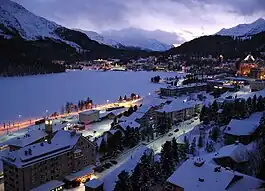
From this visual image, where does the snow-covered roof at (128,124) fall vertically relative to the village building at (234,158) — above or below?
below

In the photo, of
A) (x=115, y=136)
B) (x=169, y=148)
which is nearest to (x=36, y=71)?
(x=115, y=136)

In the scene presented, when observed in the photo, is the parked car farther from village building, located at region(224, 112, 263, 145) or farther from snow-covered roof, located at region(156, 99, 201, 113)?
snow-covered roof, located at region(156, 99, 201, 113)

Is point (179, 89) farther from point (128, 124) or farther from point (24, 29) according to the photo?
point (24, 29)

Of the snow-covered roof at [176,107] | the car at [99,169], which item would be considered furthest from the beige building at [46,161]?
the snow-covered roof at [176,107]

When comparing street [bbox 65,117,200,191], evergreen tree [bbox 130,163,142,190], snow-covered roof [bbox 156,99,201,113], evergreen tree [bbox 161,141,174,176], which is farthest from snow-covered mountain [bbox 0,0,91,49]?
evergreen tree [bbox 130,163,142,190]

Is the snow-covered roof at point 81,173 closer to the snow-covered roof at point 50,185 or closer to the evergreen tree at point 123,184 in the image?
the snow-covered roof at point 50,185

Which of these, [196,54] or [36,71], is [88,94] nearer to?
[36,71]

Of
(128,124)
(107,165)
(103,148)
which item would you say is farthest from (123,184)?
(128,124)

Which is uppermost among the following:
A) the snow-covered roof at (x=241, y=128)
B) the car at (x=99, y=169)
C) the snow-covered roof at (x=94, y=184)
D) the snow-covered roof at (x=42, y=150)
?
the snow-covered roof at (x=241, y=128)
